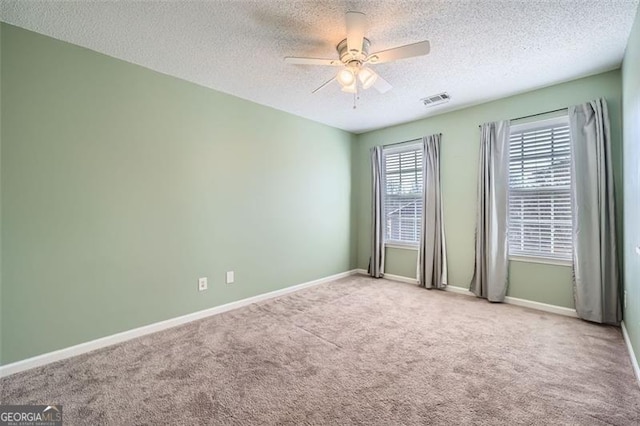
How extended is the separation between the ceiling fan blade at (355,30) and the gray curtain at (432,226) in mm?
2464

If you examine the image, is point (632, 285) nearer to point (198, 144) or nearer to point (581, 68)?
point (581, 68)

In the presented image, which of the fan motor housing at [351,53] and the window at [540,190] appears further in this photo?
the window at [540,190]

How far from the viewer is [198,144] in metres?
3.03

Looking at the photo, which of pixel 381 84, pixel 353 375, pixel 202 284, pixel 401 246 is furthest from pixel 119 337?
pixel 401 246

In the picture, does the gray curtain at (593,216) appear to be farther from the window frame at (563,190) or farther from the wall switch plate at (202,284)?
the wall switch plate at (202,284)

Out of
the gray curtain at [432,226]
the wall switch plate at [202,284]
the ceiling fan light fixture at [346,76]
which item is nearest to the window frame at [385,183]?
the gray curtain at [432,226]

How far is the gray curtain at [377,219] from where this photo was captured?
4672 mm

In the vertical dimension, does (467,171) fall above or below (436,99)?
below

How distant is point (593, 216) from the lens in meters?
2.79

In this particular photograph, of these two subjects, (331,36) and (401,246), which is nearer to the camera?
(331,36)

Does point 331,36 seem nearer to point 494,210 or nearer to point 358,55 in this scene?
point 358,55

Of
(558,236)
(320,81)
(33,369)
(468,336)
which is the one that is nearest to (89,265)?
(33,369)

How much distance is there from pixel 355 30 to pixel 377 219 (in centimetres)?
319

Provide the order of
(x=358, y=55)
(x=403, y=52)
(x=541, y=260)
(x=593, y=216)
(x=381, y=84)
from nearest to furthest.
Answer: (x=403, y=52)
(x=358, y=55)
(x=381, y=84)
(x=593, y=216)
(x=541, y=260)
